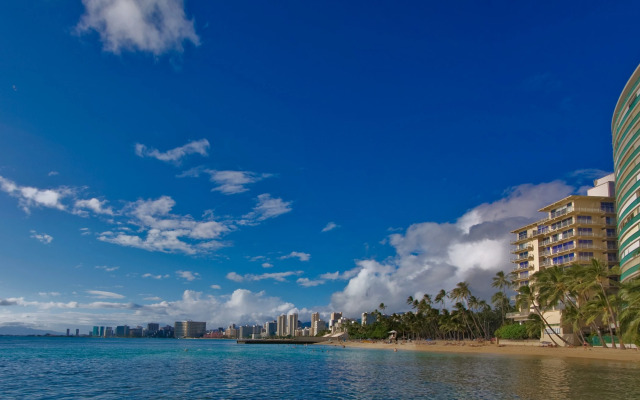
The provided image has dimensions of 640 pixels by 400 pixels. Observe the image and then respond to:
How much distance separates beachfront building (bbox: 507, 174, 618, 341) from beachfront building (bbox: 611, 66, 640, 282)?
19391mm

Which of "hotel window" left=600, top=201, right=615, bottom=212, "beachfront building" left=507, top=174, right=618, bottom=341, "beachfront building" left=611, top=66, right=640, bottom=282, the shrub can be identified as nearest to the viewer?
"beachfront building" left=611, top=66, right=640, bottom=282

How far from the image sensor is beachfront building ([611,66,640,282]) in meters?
69.1

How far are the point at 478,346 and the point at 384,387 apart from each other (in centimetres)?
7329

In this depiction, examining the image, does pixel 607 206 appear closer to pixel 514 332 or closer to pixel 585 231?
pixel 585 231

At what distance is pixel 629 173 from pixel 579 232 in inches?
1145

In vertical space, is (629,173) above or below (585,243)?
above

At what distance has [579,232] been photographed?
99.1 m

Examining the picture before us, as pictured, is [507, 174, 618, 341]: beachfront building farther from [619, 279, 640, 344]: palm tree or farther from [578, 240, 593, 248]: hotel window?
[619, 279, 640, 344]: palm tree

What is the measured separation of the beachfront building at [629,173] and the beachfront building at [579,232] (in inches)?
763

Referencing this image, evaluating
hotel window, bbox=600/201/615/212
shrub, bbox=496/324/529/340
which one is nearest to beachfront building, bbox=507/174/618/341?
hotel window, bbox=600/201/615/212

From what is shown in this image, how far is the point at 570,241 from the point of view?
10025 centimetres

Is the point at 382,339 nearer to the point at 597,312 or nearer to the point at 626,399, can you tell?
the point at 597,312

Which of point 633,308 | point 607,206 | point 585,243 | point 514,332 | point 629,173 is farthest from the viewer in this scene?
point 514,332

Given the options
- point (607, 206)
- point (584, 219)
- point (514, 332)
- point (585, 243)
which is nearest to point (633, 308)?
point (585, 243)
